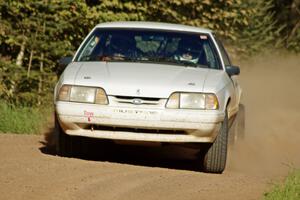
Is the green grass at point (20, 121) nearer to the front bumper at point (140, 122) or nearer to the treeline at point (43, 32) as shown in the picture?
the treeline at point (43, 32)

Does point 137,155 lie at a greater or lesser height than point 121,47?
lesser

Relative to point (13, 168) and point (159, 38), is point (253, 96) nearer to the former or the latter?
point (159, 38)

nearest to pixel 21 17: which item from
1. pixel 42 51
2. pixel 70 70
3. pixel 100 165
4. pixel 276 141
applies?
pixel 42 51

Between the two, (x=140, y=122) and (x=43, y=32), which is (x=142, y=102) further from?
(x=43, y=32)

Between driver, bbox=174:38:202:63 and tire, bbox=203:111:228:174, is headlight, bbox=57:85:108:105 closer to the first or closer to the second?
tire, bbox=203:111:228:174

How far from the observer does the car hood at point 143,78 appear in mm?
9156

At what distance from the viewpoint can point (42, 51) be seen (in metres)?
16.0

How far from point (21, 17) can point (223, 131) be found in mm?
7186

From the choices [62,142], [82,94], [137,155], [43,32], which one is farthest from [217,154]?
[43,32]

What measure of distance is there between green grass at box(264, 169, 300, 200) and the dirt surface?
15 centimetres

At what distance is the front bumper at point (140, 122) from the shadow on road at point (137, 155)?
0.76 meters

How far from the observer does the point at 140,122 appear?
9.12 metres

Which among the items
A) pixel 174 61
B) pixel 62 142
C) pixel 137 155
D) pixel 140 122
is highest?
pixel 174 61

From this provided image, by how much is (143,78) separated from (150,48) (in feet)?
4.21
